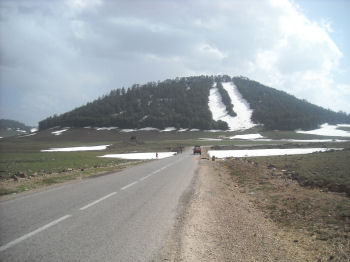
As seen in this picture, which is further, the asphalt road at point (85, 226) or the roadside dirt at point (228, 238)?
the roadside dirt at point (228, 238)

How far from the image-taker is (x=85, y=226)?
802 cm

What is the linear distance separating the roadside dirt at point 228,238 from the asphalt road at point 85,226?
1.62 feet

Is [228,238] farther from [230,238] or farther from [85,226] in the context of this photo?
[85,226]

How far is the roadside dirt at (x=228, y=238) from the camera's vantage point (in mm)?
6422

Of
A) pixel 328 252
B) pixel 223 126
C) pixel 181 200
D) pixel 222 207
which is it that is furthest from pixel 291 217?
pixel 223 126

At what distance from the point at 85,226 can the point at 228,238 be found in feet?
12.1

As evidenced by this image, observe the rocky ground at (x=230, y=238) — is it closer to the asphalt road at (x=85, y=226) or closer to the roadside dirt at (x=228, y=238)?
the roadside dirt at (x=228, y=238)

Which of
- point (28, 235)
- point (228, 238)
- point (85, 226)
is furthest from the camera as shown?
point (85, 226)

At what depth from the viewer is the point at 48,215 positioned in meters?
9.16

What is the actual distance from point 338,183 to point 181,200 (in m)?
9.23

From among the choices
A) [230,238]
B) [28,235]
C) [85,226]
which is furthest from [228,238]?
[28,235]

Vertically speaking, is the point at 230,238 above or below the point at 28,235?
below

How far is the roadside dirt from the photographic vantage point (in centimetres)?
642

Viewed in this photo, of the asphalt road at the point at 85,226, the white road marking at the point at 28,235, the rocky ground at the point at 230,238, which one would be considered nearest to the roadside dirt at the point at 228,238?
the rocky ground at the point at 230,238
